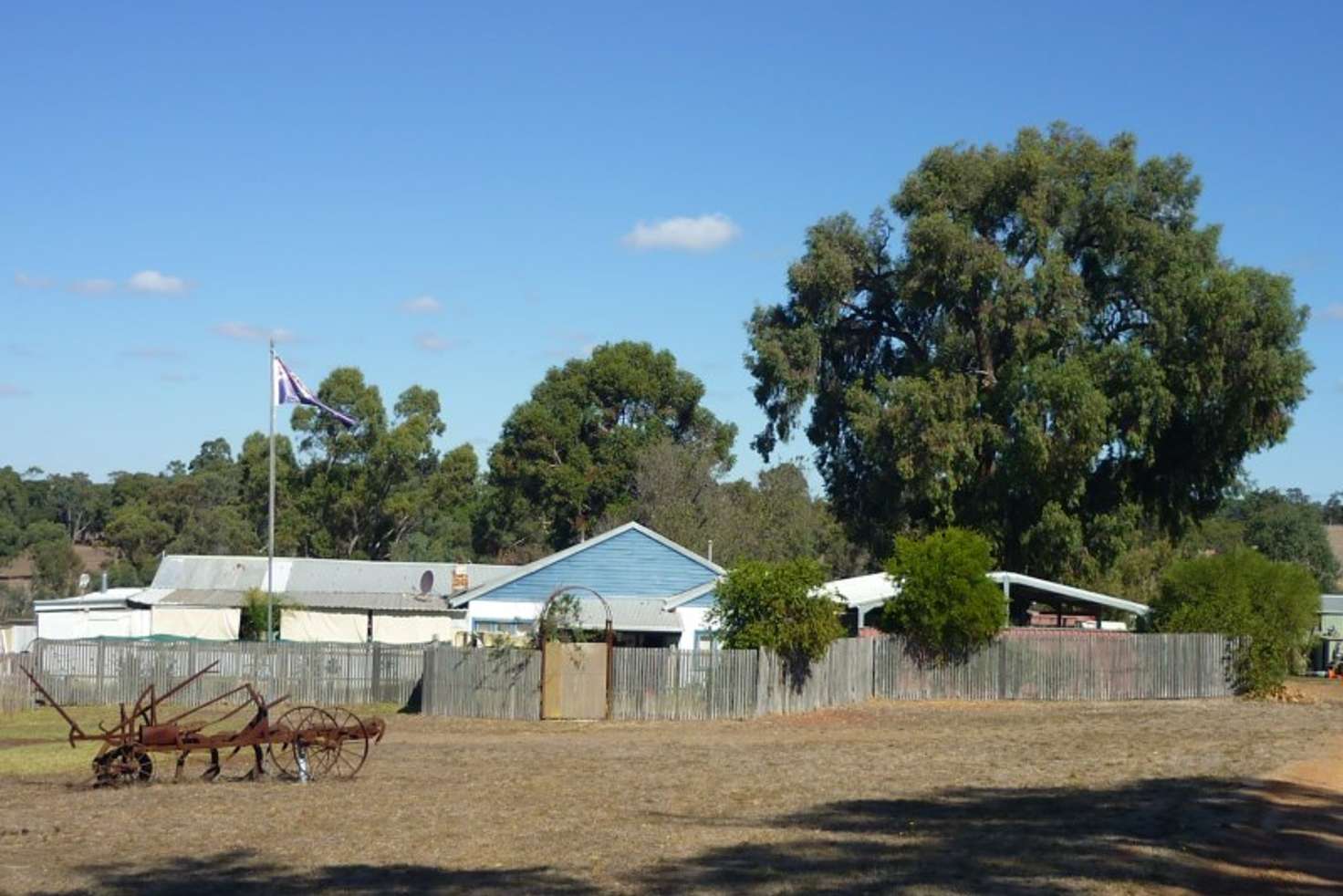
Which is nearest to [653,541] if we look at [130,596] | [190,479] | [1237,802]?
[130,596]

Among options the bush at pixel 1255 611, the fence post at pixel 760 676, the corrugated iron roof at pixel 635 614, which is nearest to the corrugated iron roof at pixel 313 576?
the corrugated iron roof at pixel 635 614

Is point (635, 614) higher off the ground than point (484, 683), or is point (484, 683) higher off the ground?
point (635, 614)

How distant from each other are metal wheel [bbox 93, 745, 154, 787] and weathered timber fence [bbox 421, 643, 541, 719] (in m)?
13.5

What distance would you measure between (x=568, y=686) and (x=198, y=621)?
82.4 ft

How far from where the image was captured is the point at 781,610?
36.4 m

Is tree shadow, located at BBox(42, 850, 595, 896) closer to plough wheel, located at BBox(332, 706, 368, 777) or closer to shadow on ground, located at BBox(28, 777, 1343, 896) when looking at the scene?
shadow on ground, located at BBox(28, 777, 1343, 896)

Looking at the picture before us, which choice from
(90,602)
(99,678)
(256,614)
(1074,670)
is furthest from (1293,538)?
(99,678)

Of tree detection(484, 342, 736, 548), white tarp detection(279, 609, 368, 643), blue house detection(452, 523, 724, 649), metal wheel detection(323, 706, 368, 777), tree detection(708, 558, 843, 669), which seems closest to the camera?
metal wheel detection(323, 706, 368, 777)

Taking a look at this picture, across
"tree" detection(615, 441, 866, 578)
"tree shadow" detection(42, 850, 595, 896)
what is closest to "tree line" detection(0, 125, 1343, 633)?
"tree" detection(615, 441, 866, 578)

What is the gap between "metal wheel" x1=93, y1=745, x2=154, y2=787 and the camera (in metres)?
22.7

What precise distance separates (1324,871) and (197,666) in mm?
32336

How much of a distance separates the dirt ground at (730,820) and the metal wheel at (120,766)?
0.41 meters

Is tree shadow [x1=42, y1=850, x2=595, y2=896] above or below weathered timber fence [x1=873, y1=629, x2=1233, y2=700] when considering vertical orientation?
below

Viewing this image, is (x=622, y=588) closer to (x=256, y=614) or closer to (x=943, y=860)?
(x=256, y=614)
